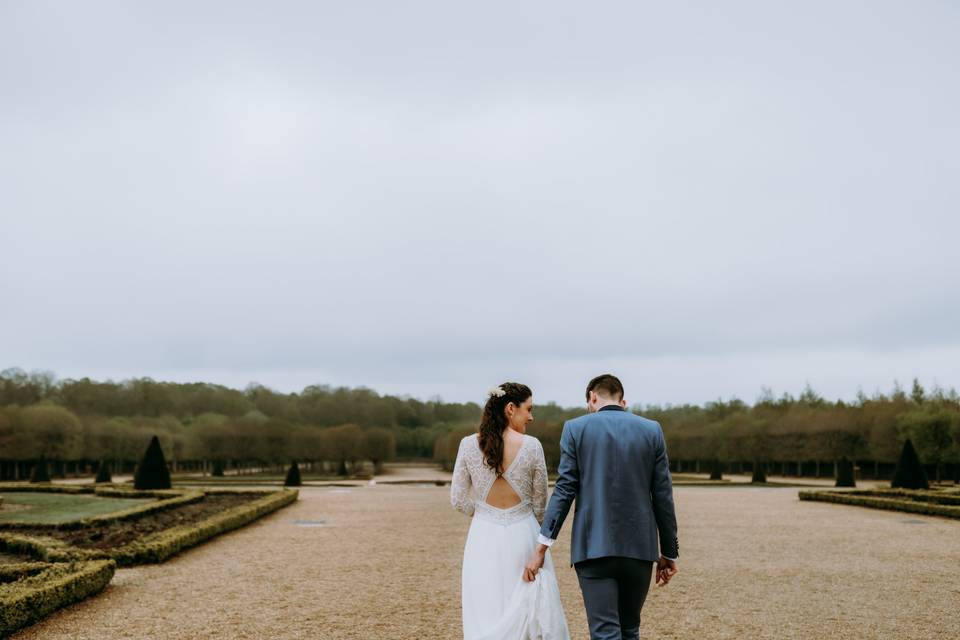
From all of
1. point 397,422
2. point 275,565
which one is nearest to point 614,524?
point 275,565

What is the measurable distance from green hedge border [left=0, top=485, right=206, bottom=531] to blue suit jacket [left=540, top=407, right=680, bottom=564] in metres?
13.0

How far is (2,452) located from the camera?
1806 inches

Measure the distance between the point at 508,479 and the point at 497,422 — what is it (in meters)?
0.35

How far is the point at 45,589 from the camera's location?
752cm

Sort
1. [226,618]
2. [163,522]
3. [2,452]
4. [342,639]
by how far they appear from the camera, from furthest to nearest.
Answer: [2,452] < [163,522] < [226,618] < [342,639]

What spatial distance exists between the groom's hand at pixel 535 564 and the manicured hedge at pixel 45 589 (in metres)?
4.85

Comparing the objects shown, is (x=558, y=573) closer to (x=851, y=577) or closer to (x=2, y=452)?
Answer: (x=851, y=577)

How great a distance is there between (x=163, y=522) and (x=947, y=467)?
150 ft

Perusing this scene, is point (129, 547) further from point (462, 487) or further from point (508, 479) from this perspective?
point (508, 479)

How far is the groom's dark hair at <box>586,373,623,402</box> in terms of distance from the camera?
14.2 feet

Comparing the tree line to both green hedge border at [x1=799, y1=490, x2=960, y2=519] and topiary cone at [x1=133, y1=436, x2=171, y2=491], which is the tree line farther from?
topiary cone at [x1=133, y1=436, x2=171, y2=491]

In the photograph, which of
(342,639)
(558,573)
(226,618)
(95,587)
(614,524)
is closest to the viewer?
(614,524)

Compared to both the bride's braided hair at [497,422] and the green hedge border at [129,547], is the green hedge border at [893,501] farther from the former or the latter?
the bride's braided hair at [497,422]

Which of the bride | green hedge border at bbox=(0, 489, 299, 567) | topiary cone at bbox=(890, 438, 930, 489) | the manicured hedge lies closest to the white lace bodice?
the bride
